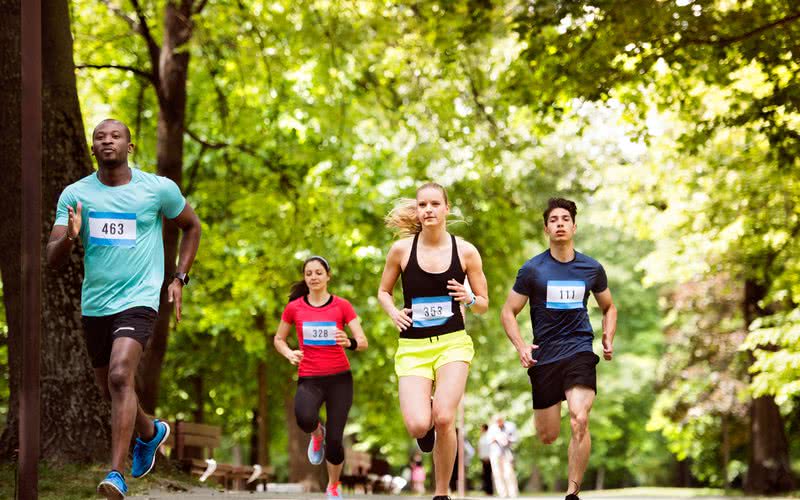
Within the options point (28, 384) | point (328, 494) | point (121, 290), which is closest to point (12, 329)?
point (328, 494)

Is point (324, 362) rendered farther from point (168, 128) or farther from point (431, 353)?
point (168, 128)

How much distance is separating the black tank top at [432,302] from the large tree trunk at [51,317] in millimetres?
4242

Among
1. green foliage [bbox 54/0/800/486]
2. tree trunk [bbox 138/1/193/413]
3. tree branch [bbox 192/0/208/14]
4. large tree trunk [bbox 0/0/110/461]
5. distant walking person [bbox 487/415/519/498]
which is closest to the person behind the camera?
large tree trunk [bbox 0/0/110/461]

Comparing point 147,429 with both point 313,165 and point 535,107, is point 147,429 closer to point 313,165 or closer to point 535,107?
point 535,107

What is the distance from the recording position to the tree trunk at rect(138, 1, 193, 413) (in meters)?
19.1

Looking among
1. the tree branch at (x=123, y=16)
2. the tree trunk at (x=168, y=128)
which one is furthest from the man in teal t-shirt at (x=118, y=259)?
the tree branch at (x=123, y=16)

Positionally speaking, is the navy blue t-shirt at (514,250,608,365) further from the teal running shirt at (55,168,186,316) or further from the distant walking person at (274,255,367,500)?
the teal running shirt at (55,168,186,316)

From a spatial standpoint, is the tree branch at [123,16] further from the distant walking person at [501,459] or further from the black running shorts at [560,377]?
the black running shorts at [560,377]

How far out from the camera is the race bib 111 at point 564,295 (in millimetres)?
10648

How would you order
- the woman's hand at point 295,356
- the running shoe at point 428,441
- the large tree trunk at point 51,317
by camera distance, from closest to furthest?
the running shoe at point 428,441, the woman's hand at point 295,356, the large tree trunk at point 51,317

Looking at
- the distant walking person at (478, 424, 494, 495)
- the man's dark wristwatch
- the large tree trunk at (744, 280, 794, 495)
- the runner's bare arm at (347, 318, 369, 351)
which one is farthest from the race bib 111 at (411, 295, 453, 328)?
the distant walking person at (478, 424, 494, 495)

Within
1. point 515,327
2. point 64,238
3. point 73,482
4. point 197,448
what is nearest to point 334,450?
point 73,482

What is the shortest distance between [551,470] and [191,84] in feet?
108

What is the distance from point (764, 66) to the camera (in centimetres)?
1642
